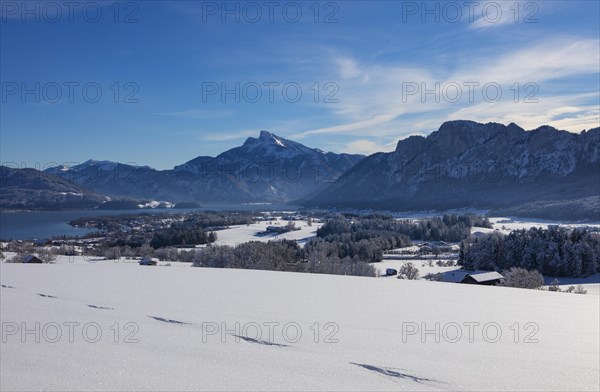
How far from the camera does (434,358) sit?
4332 mm

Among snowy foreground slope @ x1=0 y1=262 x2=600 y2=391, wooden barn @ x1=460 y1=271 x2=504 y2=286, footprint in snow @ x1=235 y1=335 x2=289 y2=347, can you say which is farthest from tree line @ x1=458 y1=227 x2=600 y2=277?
footprint in snow @ x1=235 y1=335 x2=289 y2=347

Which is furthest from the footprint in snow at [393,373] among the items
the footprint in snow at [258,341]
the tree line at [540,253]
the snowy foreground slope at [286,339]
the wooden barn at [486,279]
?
the tree line at [540,253]

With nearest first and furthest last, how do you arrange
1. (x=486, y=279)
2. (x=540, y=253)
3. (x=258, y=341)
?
(x=258, y=341), (x=486, y=279), (x=540, y=253)

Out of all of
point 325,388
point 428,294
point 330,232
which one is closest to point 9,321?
point 325,388

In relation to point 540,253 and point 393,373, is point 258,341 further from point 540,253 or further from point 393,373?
point 540,253

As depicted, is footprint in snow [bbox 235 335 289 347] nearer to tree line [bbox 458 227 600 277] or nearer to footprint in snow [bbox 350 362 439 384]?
footprint in snow [bbox 350 362 439 384]

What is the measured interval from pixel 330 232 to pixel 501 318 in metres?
78.2

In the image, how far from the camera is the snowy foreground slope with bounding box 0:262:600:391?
3779 millimetres

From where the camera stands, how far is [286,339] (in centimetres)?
480

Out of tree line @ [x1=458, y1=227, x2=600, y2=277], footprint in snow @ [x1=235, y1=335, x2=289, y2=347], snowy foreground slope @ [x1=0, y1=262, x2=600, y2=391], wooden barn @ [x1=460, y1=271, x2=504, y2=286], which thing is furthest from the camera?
tree line @ [x1=458, y1=227, x2=600, y2=277]

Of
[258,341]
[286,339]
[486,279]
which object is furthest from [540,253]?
[258,341]

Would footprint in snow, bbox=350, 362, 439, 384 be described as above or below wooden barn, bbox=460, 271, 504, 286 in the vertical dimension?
above

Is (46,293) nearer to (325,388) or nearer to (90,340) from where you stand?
(90,340)

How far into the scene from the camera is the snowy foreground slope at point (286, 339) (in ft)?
12.4
